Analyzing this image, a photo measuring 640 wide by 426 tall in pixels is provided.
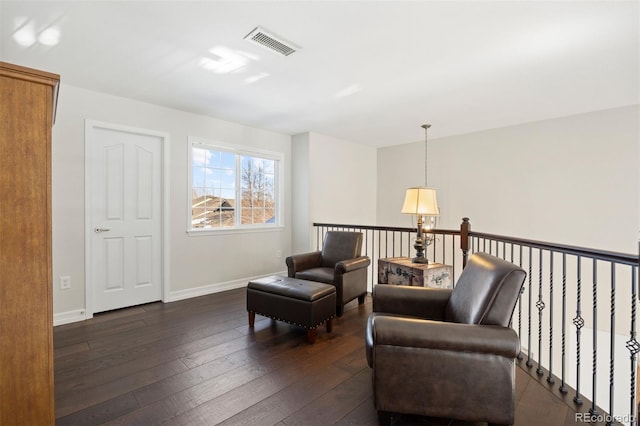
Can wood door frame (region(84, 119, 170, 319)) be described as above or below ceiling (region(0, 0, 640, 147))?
below

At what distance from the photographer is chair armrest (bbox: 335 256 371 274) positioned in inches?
131

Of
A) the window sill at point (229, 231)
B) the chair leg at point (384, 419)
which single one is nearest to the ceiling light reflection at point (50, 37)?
the window sill at point (229, 231)

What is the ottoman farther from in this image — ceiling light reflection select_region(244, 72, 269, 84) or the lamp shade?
ceiling light reflection select_region(244, 72, 269, 84)

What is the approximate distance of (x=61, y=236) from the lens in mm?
3084

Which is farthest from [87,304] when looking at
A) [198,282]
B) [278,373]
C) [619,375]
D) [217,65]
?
[619,375]

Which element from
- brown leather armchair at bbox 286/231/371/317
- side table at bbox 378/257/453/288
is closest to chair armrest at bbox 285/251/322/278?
brown leather armchair at bbox 286/231/371/317

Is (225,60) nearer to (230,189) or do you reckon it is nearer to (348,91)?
(348,91)

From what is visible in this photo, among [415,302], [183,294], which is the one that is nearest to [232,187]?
[183,294]

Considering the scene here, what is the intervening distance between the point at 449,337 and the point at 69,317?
11.9 feet

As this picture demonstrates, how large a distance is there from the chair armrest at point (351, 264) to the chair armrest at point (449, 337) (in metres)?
1.67

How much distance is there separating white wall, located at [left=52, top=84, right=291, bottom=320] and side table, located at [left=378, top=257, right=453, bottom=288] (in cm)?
215

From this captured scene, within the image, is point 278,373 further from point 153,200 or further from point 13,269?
point 153,200

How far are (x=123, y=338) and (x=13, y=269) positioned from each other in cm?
196

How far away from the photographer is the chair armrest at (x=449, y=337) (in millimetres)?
1537
